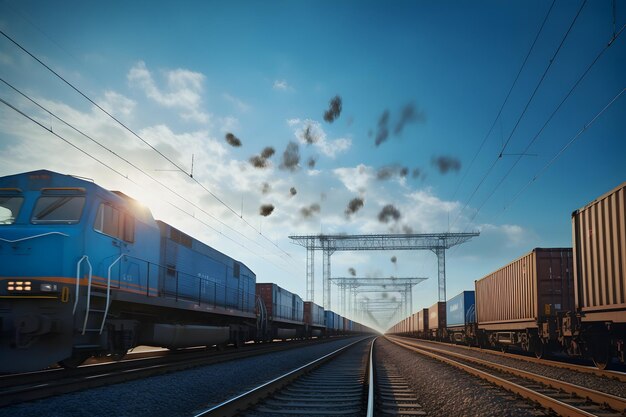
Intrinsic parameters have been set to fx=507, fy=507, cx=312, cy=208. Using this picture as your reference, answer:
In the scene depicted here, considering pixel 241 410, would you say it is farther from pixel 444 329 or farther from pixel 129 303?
pixel 444 329

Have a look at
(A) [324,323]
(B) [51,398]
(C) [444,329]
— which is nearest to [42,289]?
(B) [51,398]

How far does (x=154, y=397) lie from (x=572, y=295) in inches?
542

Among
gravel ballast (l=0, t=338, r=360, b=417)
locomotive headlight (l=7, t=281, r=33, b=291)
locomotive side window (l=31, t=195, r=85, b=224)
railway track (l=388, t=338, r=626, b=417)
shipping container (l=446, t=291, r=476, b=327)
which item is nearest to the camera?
gravel ballast (l=0, t=338, r=360, b=417)

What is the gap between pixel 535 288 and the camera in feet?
54.1

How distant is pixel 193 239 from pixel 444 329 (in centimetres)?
2730

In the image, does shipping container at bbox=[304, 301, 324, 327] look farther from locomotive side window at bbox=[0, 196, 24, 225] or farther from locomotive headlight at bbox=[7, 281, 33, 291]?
locomotive headlight at bbox=[7, 281, 33, 291]

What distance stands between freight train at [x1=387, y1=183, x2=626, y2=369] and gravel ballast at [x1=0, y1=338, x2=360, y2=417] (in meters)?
7.85

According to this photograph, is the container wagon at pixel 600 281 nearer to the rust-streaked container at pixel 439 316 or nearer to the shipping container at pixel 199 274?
the shipping container at pixel 199 274

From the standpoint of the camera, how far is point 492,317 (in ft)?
74.2

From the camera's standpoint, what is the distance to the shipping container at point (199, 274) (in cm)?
1512

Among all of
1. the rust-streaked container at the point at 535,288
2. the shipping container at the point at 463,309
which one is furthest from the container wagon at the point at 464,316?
the rust-streaked container at the point at 535,288

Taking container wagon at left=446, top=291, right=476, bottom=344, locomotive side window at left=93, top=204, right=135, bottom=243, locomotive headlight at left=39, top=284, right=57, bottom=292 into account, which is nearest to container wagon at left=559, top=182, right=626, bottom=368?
locomotive side window at left=93, top=204, right=135, bottom=243

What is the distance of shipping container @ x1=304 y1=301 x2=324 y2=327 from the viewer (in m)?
41.8

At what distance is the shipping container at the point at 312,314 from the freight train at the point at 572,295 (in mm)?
17350
